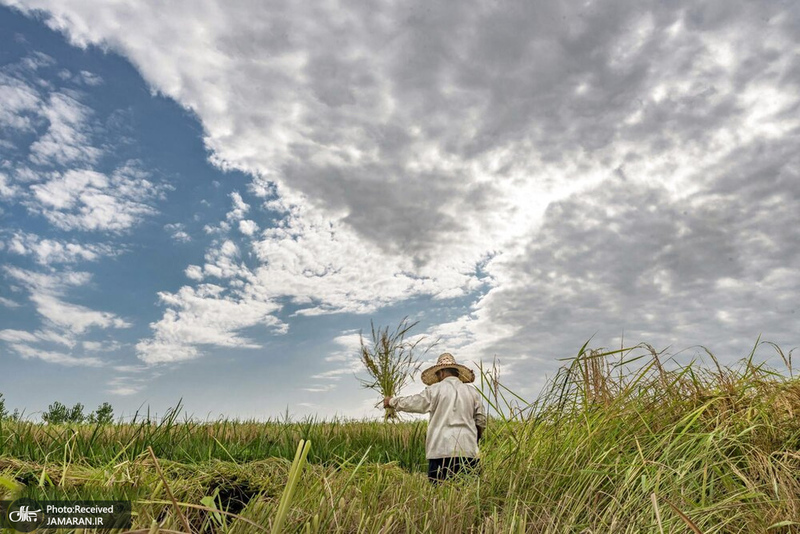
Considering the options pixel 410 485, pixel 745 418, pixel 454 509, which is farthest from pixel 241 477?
pixel 745 418

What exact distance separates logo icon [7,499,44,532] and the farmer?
470 centimetres

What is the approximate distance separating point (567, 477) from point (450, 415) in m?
3.04

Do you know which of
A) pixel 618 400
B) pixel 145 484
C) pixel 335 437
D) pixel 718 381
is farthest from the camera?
pixel 335 437

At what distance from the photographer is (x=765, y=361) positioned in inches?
228

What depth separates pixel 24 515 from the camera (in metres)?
2.98

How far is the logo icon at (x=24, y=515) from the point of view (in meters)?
2.87

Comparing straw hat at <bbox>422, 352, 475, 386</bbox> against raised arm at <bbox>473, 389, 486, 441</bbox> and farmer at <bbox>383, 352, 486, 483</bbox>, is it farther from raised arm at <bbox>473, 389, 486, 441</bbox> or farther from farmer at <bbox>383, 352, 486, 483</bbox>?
raised arm at <bbox>473, 389, 486, 441</bbox>

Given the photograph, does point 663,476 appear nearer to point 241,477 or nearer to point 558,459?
point 558,459

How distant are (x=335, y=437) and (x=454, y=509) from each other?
18.9 ft

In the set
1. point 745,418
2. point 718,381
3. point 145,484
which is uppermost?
point 718,381

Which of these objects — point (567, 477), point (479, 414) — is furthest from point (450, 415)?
point (567, 477)

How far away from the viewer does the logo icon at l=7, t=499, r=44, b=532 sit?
2.87 meters

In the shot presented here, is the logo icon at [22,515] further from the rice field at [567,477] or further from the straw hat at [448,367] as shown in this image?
the straw hat at [448,367]

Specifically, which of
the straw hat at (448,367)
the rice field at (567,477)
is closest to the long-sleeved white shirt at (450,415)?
the straw hat at (448,367)
